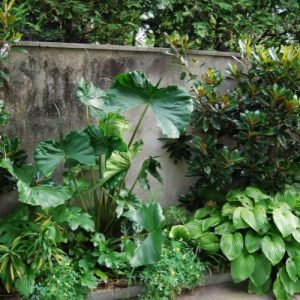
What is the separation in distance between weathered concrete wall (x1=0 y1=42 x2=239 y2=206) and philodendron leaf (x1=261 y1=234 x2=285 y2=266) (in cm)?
138

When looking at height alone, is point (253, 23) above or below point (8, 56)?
above

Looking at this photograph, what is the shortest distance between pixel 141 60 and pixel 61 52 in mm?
706

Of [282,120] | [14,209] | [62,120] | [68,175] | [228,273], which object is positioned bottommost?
[228,273]

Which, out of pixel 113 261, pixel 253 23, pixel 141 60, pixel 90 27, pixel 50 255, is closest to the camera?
pixel 50 255

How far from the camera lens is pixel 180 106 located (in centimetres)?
292

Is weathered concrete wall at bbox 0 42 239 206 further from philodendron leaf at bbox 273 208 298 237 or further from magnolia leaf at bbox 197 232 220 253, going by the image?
philodendron leaf at bbox 273 208 298 237

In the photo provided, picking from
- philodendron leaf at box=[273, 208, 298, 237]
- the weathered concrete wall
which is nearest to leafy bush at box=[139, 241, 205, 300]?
philodendron leaf at box=[273, 208, 298, 237]

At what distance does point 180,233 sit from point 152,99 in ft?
3.95

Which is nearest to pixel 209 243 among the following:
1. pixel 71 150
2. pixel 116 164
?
pixel 116 164

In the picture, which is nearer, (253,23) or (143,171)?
(143,171)

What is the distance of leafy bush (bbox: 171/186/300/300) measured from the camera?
317 centimetres

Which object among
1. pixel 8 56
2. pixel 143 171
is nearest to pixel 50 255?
pixel 143 171

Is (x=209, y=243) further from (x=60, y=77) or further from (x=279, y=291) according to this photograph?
(x=60, y=77)

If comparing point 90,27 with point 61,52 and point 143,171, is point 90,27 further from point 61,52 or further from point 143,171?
point 143,171
